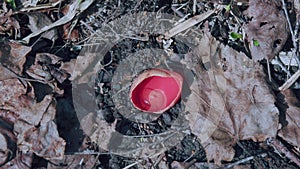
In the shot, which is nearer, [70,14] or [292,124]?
[292,124]

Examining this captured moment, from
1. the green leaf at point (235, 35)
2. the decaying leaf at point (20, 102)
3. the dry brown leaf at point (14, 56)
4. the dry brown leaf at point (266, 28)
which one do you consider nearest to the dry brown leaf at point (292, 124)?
the dry brown leaf at point (266, 28)

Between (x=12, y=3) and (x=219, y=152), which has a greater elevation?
(x=12, y=3)

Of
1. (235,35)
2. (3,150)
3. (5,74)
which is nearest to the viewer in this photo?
(3,150)

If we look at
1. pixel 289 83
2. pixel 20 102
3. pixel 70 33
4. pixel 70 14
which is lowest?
pixel 20 102

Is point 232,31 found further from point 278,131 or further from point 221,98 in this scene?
point 278,131

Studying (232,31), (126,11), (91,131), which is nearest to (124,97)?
(91,131)

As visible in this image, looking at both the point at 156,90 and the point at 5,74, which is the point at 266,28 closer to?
the point at 156,90

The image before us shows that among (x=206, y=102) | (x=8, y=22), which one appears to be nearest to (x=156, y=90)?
(x=206, y=102)

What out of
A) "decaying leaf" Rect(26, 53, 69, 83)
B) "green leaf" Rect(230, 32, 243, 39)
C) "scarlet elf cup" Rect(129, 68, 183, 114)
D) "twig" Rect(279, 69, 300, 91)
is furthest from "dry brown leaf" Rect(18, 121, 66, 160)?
"twig" Rect(279, 69, 300, 91)
